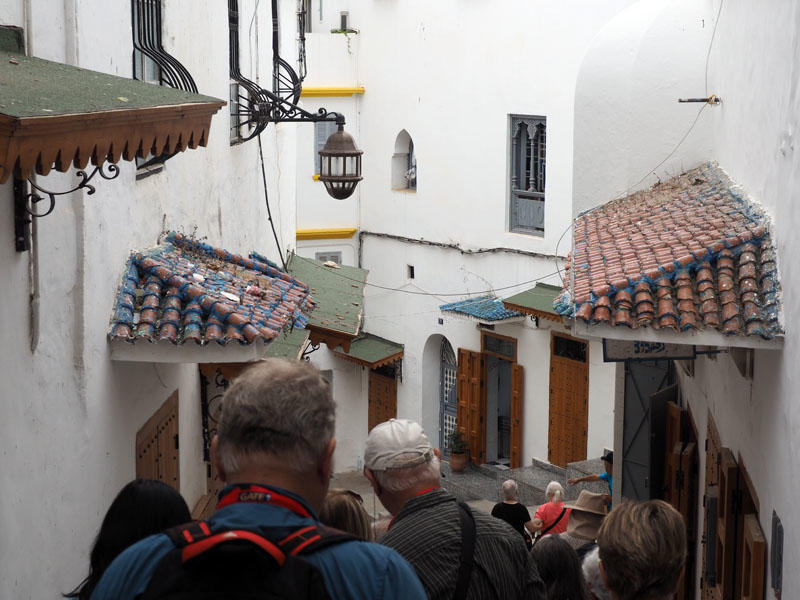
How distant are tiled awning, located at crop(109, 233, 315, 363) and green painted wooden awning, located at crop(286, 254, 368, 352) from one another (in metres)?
3.12

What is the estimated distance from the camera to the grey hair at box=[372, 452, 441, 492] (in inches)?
145

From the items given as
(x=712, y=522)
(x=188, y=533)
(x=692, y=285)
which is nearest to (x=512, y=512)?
(x=712, y=522)

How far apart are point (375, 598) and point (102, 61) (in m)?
5.15

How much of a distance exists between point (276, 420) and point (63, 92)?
7.52ft

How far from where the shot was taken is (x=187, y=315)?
22.2ft

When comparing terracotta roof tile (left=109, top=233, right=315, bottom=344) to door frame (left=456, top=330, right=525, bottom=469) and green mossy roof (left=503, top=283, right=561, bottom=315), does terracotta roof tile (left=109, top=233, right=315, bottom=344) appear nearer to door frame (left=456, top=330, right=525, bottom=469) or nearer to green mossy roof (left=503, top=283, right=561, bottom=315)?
green mossy roof (left=503, top=283, right=561, bottom=315)

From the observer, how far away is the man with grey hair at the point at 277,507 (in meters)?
2.35

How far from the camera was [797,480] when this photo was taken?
4973 mm

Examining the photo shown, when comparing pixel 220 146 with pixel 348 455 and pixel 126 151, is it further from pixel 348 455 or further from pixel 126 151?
pixel 348 455

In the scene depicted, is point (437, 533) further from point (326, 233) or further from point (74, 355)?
point (326, 233)

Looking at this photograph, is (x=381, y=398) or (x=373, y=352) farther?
(x=381, y=398)

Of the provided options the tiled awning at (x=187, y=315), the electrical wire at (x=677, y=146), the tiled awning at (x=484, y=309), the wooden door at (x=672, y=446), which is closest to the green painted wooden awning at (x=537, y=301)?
the tiled awning at (x=484, y=309)

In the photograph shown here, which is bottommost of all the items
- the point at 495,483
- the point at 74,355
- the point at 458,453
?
the point at 495,483

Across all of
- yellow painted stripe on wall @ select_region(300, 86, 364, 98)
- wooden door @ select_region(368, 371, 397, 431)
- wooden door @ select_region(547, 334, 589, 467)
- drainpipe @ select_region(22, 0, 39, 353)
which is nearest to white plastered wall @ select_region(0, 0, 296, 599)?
drainpipe @ select_region(22, 0, 39, 353)
